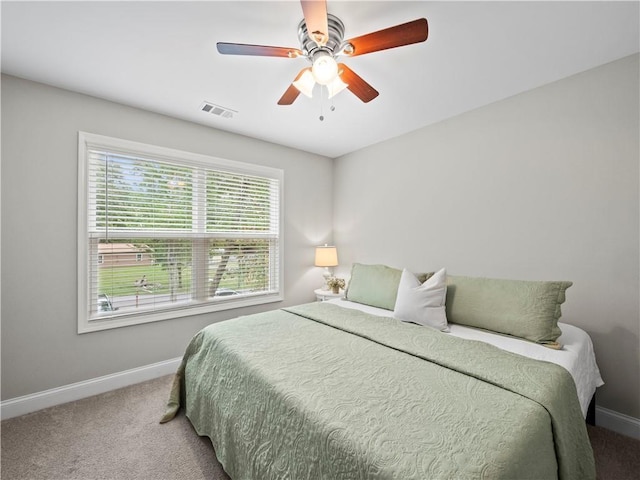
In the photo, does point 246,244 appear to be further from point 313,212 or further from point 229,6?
point 229,6

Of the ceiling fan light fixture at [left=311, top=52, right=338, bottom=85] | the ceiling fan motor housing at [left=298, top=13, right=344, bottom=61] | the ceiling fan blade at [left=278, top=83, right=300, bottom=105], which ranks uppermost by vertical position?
the ceiling fan motor housing at [left=298, top=13, right=344, bottom=61]

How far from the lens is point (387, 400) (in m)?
1.17

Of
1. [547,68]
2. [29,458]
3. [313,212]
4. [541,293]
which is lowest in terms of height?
[29,458]

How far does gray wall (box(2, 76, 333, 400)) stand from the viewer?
2107 mm

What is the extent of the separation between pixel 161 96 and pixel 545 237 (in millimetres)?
3294

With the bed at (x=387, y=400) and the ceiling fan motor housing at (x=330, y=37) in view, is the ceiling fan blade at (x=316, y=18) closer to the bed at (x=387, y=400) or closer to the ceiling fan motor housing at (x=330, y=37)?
the ceiling fan motor housing at (x=330, y=37)

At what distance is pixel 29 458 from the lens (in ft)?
5.66

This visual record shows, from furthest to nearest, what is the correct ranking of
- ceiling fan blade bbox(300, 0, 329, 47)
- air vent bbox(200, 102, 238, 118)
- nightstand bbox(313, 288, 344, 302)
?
nightstand bbox(313, 288, 344, 302) → air vent bbox(200, 102, 238, 118) → ceiling fan blade bbox(300, 0, 329, 47)

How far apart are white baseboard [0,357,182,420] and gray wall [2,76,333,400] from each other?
5 cm

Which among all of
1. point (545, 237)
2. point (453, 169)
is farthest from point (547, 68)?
point (545, 237)

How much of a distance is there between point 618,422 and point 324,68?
2949 mm

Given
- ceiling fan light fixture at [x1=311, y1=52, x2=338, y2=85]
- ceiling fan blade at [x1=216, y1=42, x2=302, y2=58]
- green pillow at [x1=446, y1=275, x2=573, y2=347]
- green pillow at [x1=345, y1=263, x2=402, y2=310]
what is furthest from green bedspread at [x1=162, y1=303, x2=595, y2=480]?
ceiling fan blade at [x1=216, y1=42, x2=302, y2=58]

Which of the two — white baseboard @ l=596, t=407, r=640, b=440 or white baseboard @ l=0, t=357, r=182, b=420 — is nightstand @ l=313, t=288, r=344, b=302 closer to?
white baseboard @ l=0, t=357, r=182, b=420

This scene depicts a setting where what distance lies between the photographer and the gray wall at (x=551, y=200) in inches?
76.2
